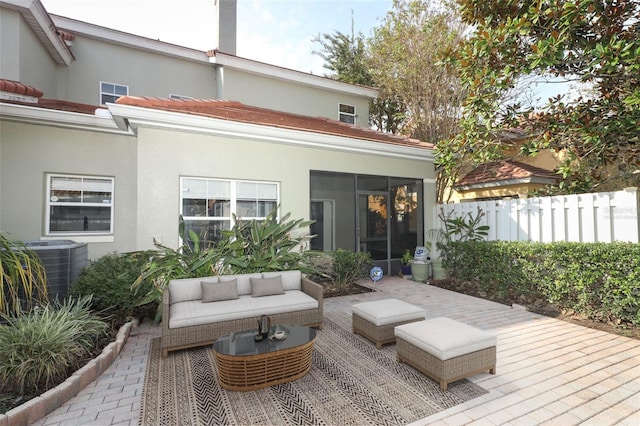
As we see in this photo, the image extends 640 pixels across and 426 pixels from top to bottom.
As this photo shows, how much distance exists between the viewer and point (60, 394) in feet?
9.87

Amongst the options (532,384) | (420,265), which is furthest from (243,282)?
(420,265)

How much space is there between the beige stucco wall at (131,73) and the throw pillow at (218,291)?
8.93 m

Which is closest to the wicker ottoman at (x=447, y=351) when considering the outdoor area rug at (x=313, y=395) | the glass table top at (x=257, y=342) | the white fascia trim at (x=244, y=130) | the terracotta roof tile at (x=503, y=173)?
the outdoor area rug at (x=313, y=395)

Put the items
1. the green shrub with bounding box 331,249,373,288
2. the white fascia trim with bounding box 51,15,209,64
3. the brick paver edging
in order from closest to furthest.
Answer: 1. the brick paver edging
2. the green shrub with bounding box 331,249,373,288
3. the white fascia trim with bounding box 51,15,209,64

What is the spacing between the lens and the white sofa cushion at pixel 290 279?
566cm

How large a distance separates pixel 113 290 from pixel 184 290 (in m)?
1.23

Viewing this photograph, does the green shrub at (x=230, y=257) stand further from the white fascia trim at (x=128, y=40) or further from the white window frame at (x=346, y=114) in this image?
the white fascia trim at (x=128, y=40)

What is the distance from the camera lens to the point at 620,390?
3.28m

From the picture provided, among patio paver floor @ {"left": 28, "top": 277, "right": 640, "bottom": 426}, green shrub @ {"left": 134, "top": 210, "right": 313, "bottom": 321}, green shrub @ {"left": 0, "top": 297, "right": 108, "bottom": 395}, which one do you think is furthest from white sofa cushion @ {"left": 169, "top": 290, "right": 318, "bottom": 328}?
green shrub @ {"left": 0, "top": 297, "right": 108, "bottom": 395}

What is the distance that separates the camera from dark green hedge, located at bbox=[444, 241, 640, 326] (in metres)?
4.95

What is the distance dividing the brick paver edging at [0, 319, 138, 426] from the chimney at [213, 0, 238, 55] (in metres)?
11.5

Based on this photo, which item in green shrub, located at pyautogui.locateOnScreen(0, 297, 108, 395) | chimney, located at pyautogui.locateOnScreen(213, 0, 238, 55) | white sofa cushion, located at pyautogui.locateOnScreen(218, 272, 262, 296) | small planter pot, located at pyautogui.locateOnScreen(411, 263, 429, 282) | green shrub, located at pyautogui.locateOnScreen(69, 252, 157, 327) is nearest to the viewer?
green shrub, located at pyautogui.locateOnScreen(0, 297, 108, 395)

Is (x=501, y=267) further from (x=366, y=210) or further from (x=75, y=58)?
(x=75, y=58)

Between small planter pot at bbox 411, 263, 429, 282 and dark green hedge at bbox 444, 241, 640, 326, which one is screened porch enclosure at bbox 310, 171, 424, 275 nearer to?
small planter pot at bbox 411, 263, 429, 282
